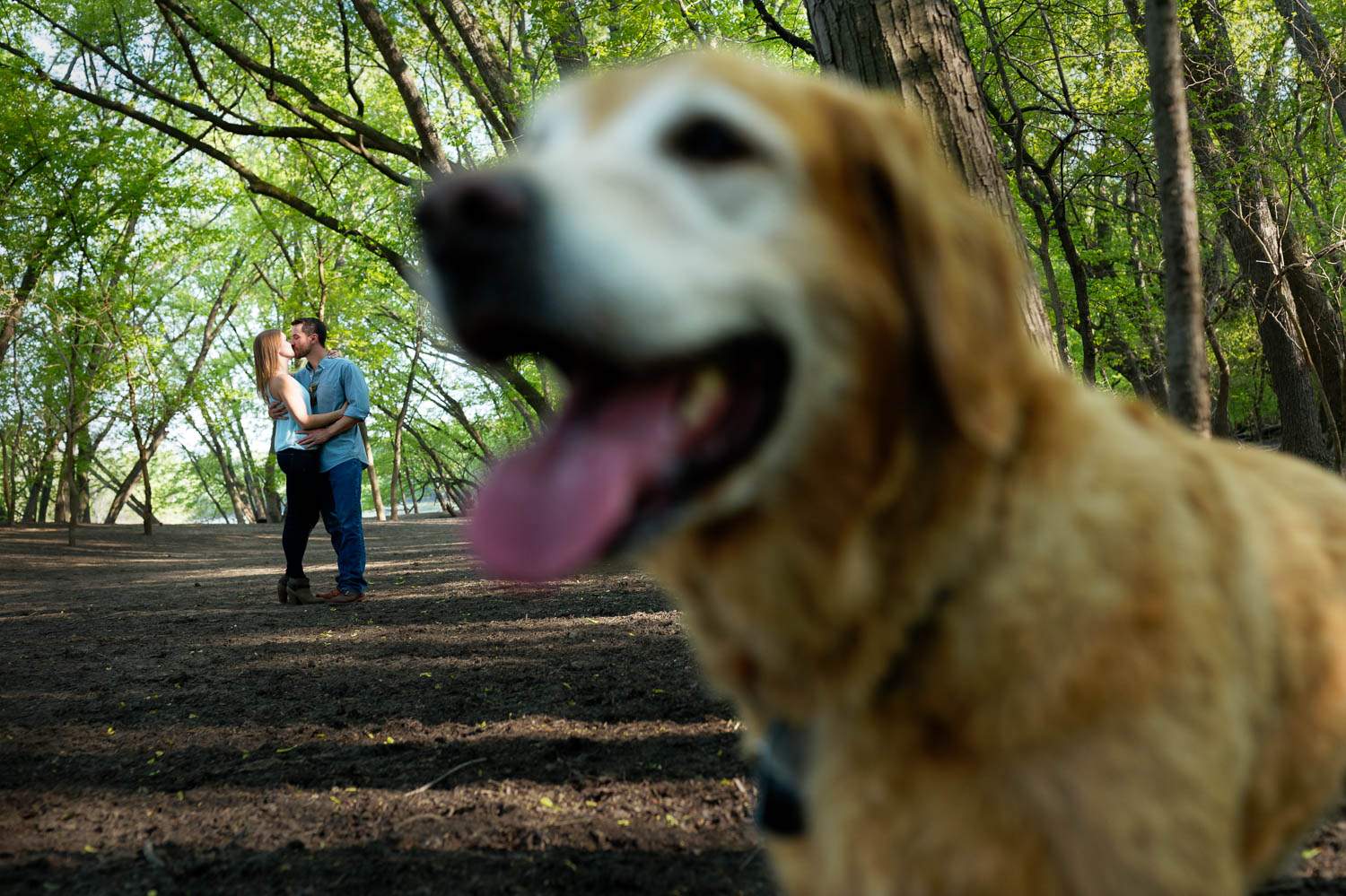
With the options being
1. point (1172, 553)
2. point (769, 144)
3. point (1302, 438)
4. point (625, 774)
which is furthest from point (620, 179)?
point (1302, 438)

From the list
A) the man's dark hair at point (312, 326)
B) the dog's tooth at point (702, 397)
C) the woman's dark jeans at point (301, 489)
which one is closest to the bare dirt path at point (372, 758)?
the woman's dark jeans at point (301, 489)

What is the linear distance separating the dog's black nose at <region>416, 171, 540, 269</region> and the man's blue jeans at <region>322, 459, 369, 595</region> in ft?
23.3

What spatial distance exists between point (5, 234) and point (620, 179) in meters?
20.2

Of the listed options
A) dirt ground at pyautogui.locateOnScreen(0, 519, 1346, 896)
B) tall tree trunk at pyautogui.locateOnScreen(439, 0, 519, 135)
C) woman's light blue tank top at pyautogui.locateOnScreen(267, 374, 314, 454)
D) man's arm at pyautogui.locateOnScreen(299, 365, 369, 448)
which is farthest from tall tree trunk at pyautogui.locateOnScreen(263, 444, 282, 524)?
dirt ground at pyautogui.locateOnScreen(0, 519, 1346, 896)

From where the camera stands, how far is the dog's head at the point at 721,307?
1.26 metres

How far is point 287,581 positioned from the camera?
9.08m

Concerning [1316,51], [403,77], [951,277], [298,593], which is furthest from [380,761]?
[1316,51]

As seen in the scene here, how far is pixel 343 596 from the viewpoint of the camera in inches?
360

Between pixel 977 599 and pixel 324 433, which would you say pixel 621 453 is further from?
pixel 324 433

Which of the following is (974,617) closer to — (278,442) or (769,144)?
(769,144)

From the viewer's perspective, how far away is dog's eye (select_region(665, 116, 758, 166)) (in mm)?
1386

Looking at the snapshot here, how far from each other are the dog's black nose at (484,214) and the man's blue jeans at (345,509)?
7.09 metres

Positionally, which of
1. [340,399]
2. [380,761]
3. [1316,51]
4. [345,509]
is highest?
[1316,51]

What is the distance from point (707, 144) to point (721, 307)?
314mm
